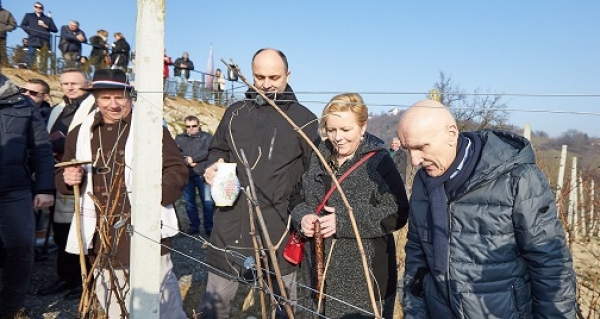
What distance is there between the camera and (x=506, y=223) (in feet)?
5.19

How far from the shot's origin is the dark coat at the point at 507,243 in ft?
5.09

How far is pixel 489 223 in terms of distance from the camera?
1.60 m

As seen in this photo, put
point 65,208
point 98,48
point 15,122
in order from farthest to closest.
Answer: point 98,48 < point 65,208 < point 15,122

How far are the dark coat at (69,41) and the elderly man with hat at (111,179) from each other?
A: 39.8ft

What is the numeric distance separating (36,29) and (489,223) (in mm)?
13364

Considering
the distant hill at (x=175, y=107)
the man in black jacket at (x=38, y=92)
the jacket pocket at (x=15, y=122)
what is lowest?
the jacket pocket at (x=15, y=122)

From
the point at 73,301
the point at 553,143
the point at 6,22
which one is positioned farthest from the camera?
the point at 6,22

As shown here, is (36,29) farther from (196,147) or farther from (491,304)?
(491,304)

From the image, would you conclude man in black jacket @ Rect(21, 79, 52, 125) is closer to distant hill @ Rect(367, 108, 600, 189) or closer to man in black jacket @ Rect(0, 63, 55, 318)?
man in black jacket @ Rect(0, 63, 55, 318)

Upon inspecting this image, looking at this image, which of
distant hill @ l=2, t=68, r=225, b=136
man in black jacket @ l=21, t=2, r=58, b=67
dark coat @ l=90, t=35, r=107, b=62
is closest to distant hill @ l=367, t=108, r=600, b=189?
man in black jacket @ l=21, t=2, r=58, b=67

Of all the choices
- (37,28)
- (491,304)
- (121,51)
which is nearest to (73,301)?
(491,304)

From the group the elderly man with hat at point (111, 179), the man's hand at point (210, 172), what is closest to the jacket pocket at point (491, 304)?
the man's hand at point (210, 172)

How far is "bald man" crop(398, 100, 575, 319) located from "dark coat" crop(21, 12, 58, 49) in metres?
12.1

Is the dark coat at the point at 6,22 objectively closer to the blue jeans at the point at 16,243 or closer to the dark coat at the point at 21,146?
the dark coat at the point at 21,146
